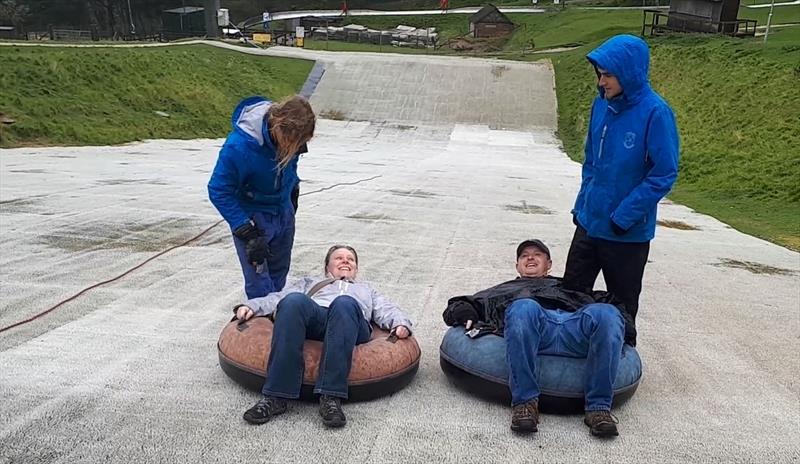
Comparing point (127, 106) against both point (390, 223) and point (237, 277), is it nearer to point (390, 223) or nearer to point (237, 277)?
point (390, 223)

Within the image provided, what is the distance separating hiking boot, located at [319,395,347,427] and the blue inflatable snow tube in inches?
26.6

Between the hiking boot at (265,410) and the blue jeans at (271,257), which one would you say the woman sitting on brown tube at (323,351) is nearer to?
the hiking boot at (265,410)

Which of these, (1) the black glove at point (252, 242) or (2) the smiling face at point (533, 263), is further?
(2) the smiling face at point (533, 263)

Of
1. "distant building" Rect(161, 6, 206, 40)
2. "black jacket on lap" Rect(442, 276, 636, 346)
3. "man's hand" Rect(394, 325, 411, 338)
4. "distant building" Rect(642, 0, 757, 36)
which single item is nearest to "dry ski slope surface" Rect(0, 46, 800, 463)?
"man's hand" Rect(394, 325, 411, 338)

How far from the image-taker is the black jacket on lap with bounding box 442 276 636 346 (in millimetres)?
3936

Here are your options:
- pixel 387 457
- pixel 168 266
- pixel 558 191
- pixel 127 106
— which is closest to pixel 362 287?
pixel 387 457

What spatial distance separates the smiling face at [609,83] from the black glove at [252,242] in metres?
1.99

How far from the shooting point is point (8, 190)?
9.74 metres

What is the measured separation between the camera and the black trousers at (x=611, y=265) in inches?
158

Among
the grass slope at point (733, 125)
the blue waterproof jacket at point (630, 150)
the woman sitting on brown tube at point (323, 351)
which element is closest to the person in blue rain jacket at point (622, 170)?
the blue waterproof jacket at point (630, 150)

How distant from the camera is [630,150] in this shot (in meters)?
3.91

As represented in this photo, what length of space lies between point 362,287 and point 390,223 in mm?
5107

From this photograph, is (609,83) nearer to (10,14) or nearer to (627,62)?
(627,62)

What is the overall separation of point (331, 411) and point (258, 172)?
1.46 m
